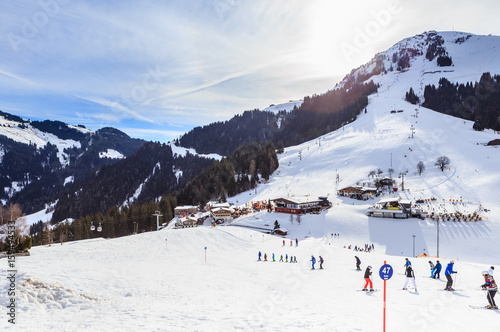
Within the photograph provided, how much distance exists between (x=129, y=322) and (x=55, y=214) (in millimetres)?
198628

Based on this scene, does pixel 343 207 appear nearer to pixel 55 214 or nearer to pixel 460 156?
pixel 460 156

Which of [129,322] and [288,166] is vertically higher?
[288,166]

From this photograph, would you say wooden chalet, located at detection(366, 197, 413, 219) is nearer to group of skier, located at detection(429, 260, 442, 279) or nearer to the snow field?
the snow field

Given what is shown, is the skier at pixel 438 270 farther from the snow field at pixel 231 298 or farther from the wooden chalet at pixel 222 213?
the wooden chalet at pixel 222 213

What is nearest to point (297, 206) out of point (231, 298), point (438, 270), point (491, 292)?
point (438, 270)

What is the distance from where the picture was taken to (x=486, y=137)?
97.4 meters

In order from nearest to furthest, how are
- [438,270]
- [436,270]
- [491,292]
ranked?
[491,292]
[438,270]
[436,270]

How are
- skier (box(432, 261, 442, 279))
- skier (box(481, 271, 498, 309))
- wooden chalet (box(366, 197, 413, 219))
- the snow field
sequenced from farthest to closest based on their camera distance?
wooden chalet (box(366, 197, 413, 219)) < skier (box(432, 261, 442, 279)) < skier (box(481, 271, 498, 309)) < the snow field

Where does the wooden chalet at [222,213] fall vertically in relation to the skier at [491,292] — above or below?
below

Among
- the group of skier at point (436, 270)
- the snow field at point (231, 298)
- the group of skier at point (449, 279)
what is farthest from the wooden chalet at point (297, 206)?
the group of skier at point (436, 270)

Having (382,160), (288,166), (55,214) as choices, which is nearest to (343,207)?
(382,160)

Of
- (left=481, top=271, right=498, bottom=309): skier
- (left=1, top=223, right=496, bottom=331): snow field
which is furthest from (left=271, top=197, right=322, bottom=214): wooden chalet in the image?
(left=481, top=271, right=498, bottom=309): skier

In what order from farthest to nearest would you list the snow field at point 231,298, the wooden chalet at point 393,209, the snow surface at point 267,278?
the wooden chalet at point 393,209 → the snow surface at point 267,278 → the snow field at point 231,298

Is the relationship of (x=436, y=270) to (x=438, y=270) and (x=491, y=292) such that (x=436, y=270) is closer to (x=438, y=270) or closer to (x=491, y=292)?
(x=438, y=270)
